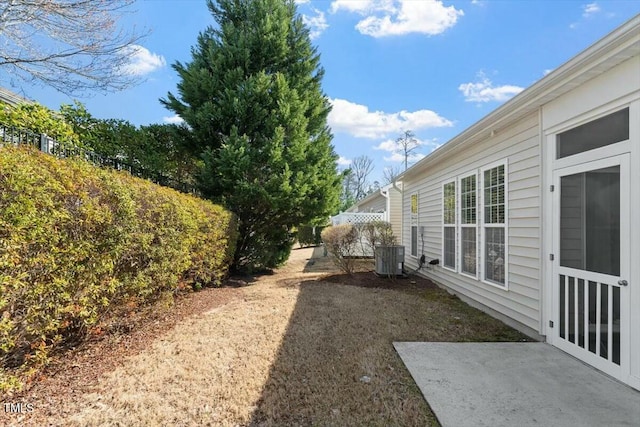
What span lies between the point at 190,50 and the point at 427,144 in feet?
96.1

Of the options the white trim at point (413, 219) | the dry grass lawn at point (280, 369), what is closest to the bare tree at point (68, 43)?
the dry grass lawn at point (280, 369)

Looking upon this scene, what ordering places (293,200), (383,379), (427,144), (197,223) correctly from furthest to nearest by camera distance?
(427,144)
(293,200)
(197,223)
(383,379)

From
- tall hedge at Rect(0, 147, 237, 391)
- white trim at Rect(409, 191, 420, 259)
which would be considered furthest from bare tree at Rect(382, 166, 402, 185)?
tall hedge at Rect(0, 147, 237, 391)

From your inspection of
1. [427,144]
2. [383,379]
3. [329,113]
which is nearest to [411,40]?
[329,113]

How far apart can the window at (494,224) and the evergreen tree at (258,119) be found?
4238 mm

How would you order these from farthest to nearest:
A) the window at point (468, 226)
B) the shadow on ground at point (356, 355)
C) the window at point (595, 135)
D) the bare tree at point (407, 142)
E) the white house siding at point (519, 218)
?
the bare tree at point (407, 142) → the window at point (468, 226) → the white house siding at point (519, 218) → the window at point (595, 135) → the shadow on ground at point (356, 355)

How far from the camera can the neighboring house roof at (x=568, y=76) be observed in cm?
271

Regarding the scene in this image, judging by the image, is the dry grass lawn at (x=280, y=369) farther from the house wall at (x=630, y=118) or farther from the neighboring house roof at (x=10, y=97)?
the neighboring house roof at (x=10, y=97)

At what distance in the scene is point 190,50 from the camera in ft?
28.4

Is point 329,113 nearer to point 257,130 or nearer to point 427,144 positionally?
point 257,130

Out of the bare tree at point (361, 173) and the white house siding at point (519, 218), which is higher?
the bare tree at point (361, 173)

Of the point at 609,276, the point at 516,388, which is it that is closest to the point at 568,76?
the point at 609,276

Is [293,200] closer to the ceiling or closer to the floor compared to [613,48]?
closer to the floor

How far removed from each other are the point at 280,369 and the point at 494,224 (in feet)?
13.1
